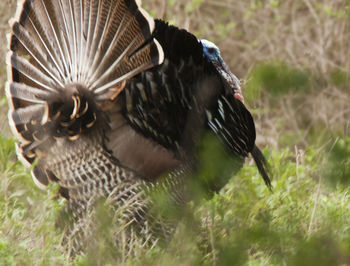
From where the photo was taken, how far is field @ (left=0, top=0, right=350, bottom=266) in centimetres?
109

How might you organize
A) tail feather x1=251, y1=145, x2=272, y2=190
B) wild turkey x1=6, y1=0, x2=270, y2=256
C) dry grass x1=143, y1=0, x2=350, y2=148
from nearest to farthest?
wild turkey x1=6, y1=0, x2=270, y2=256 → tail feather x1=251, y1=145, x2=272, y2=190 → dry grass x1=143, y1=0, x2=350, y2=148

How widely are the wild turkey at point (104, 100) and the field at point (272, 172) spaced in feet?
0.64

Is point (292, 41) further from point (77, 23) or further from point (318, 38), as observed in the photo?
point (77, 23)

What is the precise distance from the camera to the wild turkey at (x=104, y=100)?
3137mm

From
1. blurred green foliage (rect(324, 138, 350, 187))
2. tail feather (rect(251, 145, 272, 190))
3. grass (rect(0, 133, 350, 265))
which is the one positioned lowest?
tail feather (rect(251, 145, 272, 190))

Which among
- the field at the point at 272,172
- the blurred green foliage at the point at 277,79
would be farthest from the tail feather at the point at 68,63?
the blurred green foliage at the point at 277,79

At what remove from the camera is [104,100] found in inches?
132

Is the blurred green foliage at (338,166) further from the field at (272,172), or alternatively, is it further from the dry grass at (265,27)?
the dry grass at (265,27)

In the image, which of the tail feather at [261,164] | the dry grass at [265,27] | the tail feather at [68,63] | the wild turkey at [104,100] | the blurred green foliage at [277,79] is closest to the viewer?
the blurred green foliage at [277,79]

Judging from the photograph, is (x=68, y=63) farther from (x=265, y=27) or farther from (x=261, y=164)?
(x=265, y=27)

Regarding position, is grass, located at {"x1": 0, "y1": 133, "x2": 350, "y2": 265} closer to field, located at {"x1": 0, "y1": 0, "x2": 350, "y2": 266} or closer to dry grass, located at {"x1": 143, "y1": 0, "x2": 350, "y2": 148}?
field, located at {"x1": 0, "y1": 0, "x2": 350, "y2": 266}

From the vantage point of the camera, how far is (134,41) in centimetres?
327

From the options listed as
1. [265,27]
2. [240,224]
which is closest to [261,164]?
[240,224]

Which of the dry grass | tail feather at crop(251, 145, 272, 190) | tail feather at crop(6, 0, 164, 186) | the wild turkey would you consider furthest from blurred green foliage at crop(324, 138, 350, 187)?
the dry grass
